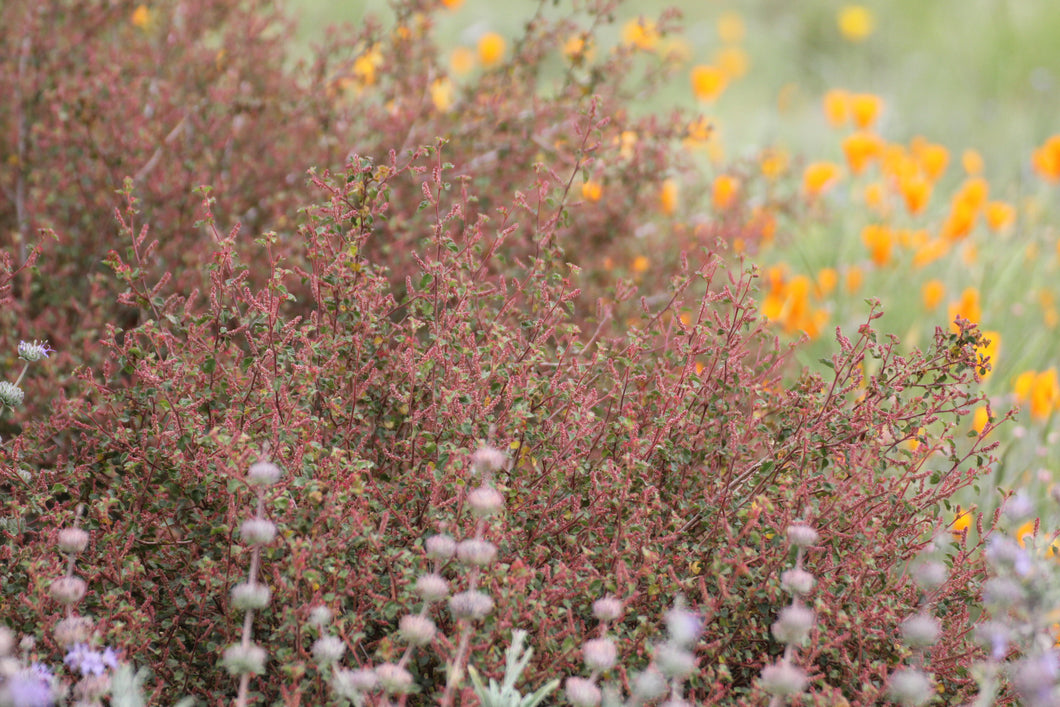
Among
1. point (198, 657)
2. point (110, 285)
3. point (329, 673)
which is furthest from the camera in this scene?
point (110, 285)

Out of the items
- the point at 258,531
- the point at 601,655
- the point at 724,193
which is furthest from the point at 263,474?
the point at 724,193

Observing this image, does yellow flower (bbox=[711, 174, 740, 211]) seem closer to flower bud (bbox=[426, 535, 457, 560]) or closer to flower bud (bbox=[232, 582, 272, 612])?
flower bud (bbox=[426, 535, 457, 560])

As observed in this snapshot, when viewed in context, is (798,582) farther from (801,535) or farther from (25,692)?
(25,692)

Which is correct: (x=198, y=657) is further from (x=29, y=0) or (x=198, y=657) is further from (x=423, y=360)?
(x=29, y=0)

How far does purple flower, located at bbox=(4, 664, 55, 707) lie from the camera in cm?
114

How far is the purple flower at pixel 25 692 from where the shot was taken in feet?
3.75

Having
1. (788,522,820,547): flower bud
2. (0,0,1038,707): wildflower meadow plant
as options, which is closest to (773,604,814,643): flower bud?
(0,0,1038,707): wildflower meadow plant

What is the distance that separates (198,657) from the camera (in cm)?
175

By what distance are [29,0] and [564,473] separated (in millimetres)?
2252

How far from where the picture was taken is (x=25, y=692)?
3.75ft

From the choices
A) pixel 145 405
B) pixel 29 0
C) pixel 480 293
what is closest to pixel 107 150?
pixel 29 0

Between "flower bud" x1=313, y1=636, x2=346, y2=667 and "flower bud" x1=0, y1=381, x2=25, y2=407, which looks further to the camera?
"flower bud" x1=0, y1=381, x2=25, y2=407

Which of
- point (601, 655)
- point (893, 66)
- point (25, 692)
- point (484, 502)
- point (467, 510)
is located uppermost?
point (893, 66)

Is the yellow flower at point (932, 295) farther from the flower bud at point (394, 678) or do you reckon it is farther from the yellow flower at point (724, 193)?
the flower bud at point (394, 678)
